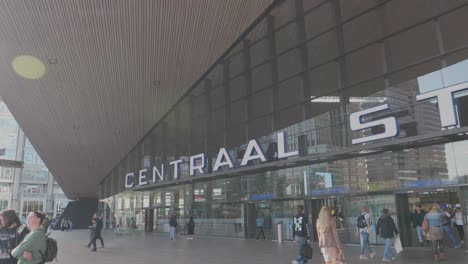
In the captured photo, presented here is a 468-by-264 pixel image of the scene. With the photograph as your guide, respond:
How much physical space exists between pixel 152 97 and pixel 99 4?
8827mm

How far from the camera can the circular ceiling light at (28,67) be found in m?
18.6

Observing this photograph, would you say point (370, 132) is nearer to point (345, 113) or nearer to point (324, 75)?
point (345, 113)

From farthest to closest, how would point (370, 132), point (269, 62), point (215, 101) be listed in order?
1. point (215, 101)
2. point (269, 62)
3. point (370, 132)

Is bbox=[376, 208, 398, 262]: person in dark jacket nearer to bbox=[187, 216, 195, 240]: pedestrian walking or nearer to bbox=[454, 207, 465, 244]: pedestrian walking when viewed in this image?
bbox=[454, 207, 465, 244]: pedestrian walking

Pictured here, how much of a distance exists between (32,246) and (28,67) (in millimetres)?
17413

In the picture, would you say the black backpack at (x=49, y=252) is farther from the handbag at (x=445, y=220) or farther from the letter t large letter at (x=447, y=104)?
the handbag at (x=445, y=220)

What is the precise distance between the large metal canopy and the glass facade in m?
1.88

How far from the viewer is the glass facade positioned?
12883 millimetres

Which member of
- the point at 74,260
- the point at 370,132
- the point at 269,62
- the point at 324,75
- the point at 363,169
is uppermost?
the point at 269,62

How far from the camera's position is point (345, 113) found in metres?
15.0

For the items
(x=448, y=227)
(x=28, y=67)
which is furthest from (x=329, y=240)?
(x=28, y=67)

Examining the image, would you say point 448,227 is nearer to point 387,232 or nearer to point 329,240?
point 387,232

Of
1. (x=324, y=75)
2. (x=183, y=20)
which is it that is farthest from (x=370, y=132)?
(x=183, y=20)

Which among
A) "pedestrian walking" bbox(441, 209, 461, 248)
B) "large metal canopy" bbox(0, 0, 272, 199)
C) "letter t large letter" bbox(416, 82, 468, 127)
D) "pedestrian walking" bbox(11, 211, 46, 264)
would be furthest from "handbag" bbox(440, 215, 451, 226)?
"pedestrian walking" bbox(11, 211, 46, 264)
